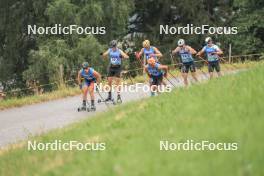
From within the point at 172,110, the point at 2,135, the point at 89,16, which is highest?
the point at 89,16

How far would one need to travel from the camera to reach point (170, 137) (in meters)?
10.6

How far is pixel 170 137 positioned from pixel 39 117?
11021 mm

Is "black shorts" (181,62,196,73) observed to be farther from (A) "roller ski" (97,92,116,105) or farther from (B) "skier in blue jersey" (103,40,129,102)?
(A) "roller ski" (97,92,116,105)

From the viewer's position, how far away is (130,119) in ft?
44.9

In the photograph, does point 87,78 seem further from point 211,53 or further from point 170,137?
point 170,137

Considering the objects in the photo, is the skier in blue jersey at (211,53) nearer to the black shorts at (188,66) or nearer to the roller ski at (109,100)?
the black shorts at (188,66)

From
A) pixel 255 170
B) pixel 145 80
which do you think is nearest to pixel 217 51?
pixel 145 80

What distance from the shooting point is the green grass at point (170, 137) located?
855 cm

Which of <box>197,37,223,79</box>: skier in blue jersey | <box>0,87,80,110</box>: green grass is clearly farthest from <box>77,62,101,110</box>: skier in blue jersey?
<box>0,87,80,110</box>: green grass

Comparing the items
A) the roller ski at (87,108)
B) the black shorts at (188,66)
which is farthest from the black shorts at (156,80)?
the black shorts at (188,66)

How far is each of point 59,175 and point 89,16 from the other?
24586mm

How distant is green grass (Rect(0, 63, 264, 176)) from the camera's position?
8.55 m

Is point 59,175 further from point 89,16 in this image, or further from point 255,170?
point 89,16

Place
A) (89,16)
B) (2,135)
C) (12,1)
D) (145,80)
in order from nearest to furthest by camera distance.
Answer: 1. (2,135)
2. (145,80)
3. (89,16)
4. (12,1)
